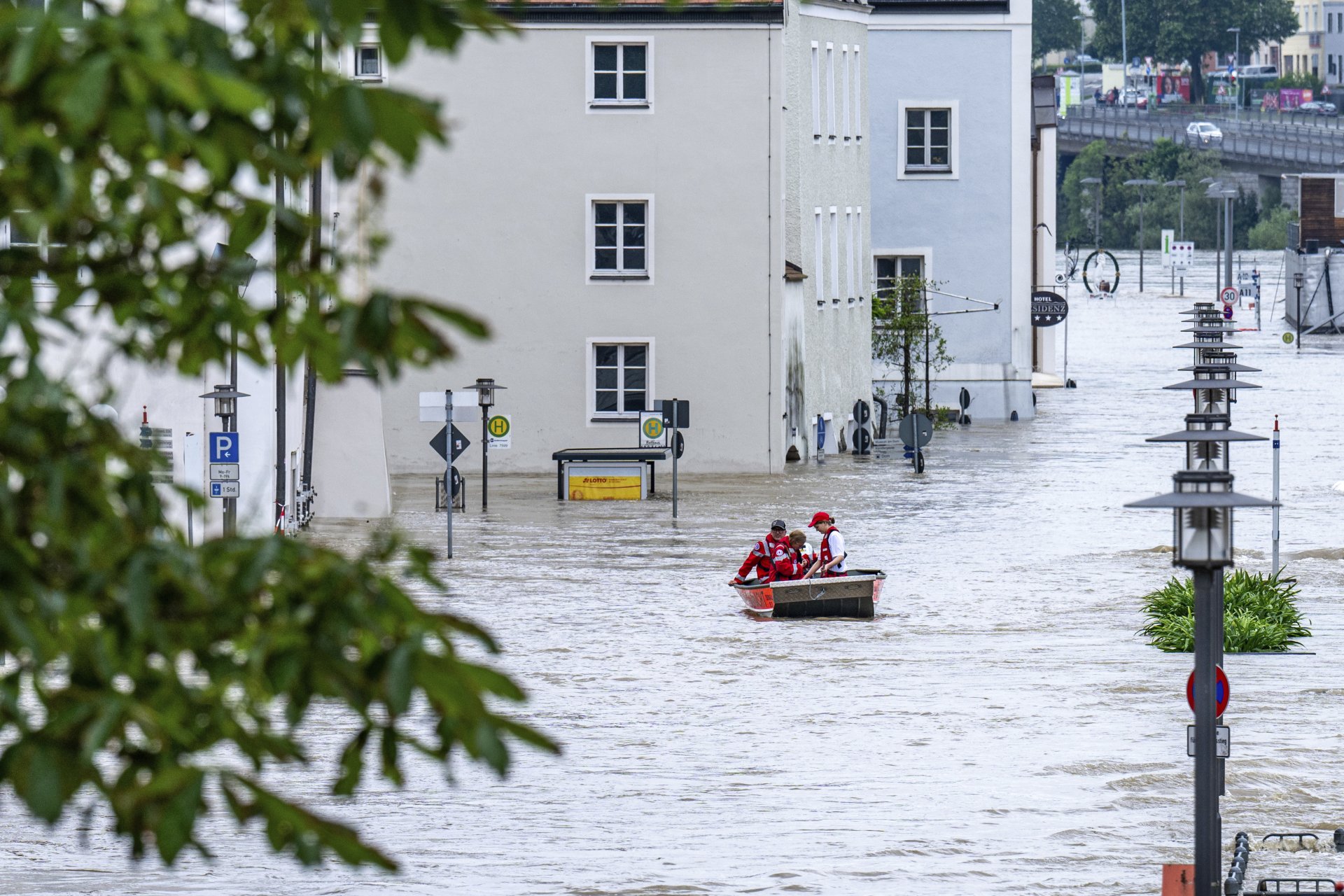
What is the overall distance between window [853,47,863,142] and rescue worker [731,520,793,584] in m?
28.9

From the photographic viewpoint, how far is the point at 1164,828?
51.4 ft

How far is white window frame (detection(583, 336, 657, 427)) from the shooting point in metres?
47.1

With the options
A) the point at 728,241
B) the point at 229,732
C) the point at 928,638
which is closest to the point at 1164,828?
the point at 928,638

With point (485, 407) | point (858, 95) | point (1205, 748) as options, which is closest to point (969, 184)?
point (858, 95)

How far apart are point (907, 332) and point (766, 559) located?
29926 millimetres

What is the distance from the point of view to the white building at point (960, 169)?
60.2 metres

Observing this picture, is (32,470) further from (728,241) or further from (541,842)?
(728,241)

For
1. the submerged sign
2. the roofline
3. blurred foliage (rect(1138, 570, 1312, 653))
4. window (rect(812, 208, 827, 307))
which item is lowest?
blurred foliage (rect(1138, 570, 1312, 653))

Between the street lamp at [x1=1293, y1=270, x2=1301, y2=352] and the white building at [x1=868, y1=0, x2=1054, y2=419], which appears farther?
the street lamp at [x1=1293, y1=270, x2=1301, y2=352]

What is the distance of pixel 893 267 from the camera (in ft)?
202

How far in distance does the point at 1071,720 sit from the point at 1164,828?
425 centimetres

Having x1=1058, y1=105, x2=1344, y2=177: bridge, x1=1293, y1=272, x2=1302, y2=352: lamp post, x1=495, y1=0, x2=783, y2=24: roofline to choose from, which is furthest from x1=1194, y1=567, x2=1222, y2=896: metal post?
x1=1058, y1=105, x2=1344, y2=177: bridge

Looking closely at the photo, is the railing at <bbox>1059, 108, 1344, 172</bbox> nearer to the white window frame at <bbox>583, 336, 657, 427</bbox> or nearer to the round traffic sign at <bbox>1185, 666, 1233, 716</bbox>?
the white window frame at <bbox>583, 336, 657, 427</bbox>

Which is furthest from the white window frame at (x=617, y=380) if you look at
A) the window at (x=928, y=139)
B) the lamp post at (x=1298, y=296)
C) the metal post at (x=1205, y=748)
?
the lamp post at (x=1298, y=296)
